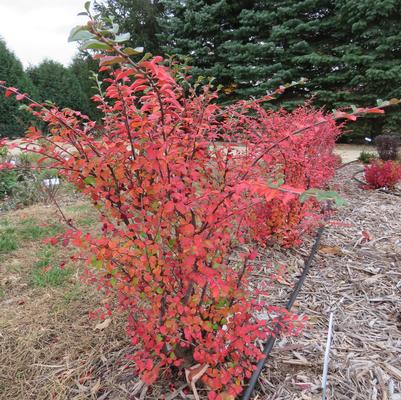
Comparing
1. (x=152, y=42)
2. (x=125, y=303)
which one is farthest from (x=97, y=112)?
(x=125, y=303)

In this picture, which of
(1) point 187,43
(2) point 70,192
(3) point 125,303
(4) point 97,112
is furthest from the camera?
(4) point 97,112

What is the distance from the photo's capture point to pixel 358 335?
182 cm

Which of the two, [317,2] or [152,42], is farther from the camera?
[152,42]

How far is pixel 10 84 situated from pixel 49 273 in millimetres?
11138

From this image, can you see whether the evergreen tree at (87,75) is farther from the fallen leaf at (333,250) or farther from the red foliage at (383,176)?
the fallen leaf at (333,250)

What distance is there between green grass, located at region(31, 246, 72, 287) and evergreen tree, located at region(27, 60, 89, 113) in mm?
11699

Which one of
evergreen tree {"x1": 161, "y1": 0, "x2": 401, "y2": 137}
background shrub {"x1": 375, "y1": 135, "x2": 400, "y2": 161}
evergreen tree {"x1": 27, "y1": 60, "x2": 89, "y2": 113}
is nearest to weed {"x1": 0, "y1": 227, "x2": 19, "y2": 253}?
background shrub {"x1": 375, "y1": 135, "x2": 400, "y2": 161}

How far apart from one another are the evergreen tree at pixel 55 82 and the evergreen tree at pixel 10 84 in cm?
111

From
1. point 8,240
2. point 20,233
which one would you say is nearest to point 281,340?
point 8,240

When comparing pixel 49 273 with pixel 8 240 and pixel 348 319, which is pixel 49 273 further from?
pixel 348 319

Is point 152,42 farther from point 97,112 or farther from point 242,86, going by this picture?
point 242,86

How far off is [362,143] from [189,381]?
428 inches

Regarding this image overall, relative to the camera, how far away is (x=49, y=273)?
2586 mm

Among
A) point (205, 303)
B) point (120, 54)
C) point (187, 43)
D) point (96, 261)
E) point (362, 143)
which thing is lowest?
point (362, 143)
